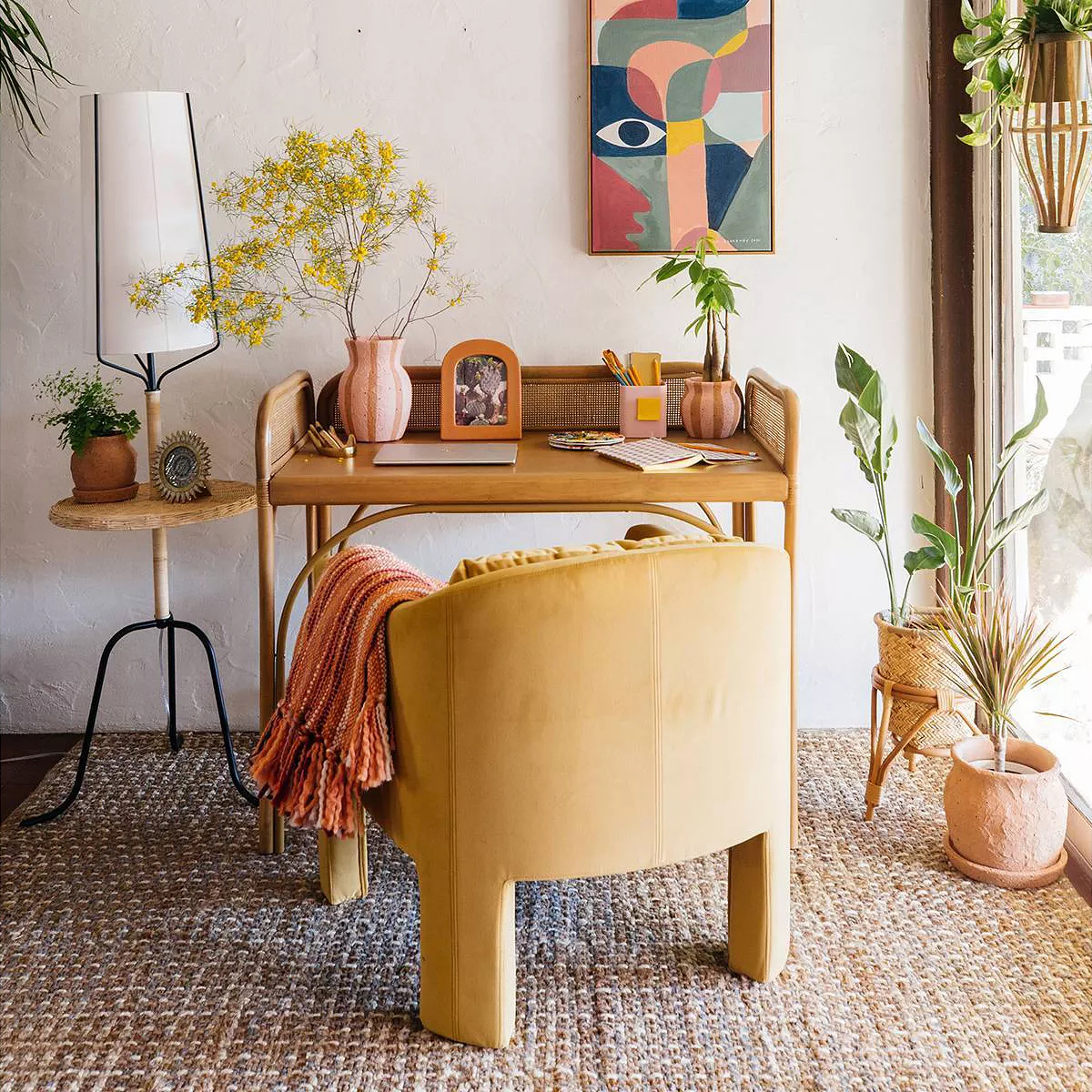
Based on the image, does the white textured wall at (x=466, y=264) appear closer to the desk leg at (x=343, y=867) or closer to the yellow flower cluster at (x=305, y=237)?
the yellow flower cluster at (x=305, y=237)

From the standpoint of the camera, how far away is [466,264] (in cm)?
289

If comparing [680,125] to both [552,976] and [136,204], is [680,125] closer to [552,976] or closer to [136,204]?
[136,204]

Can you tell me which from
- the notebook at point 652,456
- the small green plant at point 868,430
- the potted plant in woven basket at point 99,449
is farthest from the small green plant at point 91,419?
the small green plant at point 868,430

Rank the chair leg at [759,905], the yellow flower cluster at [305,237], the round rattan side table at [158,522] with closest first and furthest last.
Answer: the chair leg at [759,905] → the round rattan side table at [158,522] → the yellow flower cluster at [305,237]

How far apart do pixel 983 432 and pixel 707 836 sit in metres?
1.51

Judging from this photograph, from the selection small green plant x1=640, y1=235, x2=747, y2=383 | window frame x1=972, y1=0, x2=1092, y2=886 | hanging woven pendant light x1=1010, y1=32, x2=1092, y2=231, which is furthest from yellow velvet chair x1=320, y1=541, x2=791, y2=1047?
window frame x1=972, y1=0, x2=1092, y2=886

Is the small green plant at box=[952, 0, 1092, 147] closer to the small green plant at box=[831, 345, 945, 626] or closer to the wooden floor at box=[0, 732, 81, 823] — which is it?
the small green plant at box=[831, 345, 945, 626]

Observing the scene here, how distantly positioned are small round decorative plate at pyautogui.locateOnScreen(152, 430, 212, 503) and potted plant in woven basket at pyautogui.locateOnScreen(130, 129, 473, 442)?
262 millimetres

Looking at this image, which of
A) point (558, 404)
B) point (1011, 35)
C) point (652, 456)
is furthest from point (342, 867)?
point (1011, 35)

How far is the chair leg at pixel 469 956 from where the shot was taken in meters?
1.71

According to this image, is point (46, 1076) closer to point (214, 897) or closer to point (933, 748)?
point (214, 897)

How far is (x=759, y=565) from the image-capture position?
174 cm

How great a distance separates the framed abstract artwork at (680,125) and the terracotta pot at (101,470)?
3.97ft

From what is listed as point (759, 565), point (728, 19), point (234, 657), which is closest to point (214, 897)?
point (234, 657)
